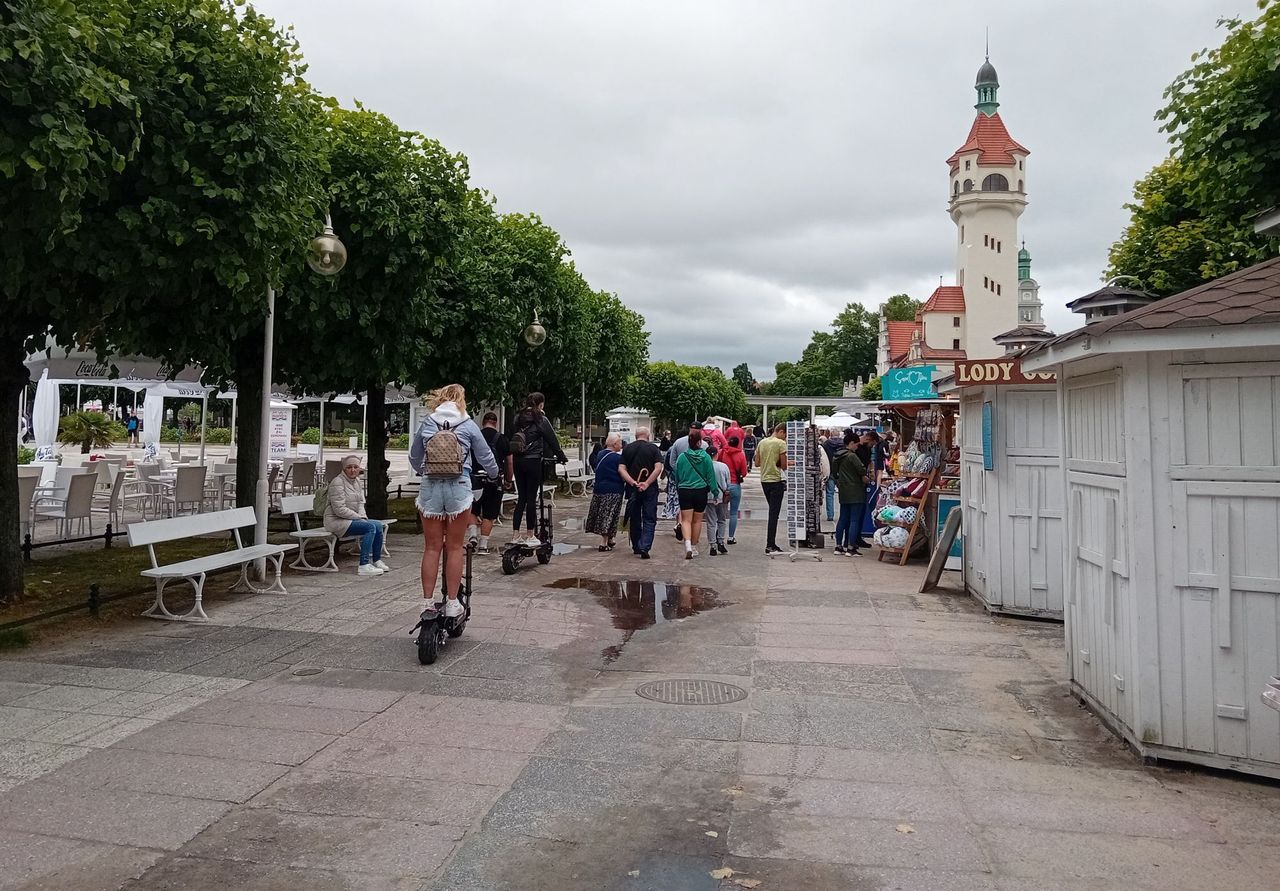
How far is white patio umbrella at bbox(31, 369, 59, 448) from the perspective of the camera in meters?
16.5

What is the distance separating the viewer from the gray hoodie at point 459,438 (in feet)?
22.3

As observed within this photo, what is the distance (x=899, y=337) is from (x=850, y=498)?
8719cm

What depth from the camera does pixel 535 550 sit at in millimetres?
10953

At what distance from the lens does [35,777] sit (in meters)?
4.22

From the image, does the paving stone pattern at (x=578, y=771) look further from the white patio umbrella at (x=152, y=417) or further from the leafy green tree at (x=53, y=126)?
the white patio umbrella at (x=152, y=417)

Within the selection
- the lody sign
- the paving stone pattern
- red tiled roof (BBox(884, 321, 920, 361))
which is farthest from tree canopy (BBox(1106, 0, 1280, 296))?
red tiled roof (BBox(884, 321, 920, 361))

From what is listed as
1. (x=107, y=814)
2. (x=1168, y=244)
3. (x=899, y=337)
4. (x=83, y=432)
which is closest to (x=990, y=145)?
(x=899, y=337)

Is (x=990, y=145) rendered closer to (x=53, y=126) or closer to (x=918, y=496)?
(x=918, y=496)

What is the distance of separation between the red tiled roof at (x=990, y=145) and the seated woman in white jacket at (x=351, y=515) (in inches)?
2708

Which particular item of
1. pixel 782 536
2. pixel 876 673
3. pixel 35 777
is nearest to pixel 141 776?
pixel 35 777

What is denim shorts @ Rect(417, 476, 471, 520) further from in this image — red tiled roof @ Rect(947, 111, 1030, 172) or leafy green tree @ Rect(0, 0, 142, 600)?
red tiled roof @ Rect(947, 111, 1030, 172)

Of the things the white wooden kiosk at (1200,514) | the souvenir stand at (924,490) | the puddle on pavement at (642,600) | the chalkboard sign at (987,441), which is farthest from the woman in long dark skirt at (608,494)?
the white wooden kiosk at (1200,514)

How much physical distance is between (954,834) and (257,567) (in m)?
7.92

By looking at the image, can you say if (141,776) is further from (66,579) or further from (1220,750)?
(66,579)
